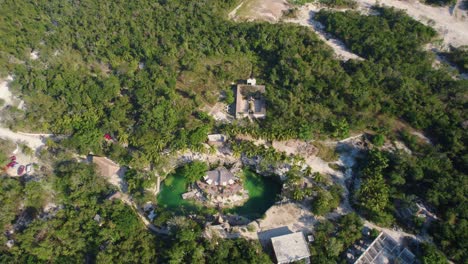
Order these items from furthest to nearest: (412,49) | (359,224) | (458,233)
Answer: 1. (412,49)
2. (359,224)
3. (458,233)

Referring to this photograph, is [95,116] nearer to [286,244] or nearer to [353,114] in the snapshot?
[286,244]

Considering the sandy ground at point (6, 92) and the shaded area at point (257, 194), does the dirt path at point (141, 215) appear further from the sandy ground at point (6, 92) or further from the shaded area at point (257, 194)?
the sandy ground at point (6, 92)

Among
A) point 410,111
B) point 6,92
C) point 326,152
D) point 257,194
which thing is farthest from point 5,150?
point 410,111

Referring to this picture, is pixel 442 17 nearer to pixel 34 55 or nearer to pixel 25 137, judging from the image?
pixel 25 137

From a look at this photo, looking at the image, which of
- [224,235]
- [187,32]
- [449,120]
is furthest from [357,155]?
[187,32]

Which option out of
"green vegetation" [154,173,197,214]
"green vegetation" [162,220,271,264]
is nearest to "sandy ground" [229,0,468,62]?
"green vegetation" [154,173,197,214]

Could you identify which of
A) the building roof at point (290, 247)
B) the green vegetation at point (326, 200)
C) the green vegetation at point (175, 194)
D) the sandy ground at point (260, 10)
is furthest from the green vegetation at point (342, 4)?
the building roof at point (290, 247)

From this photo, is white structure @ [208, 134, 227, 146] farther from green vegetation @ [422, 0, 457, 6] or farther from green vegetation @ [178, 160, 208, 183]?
green vegetation @ [422, 0, 457, 6]

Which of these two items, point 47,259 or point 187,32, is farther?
point 187,32
